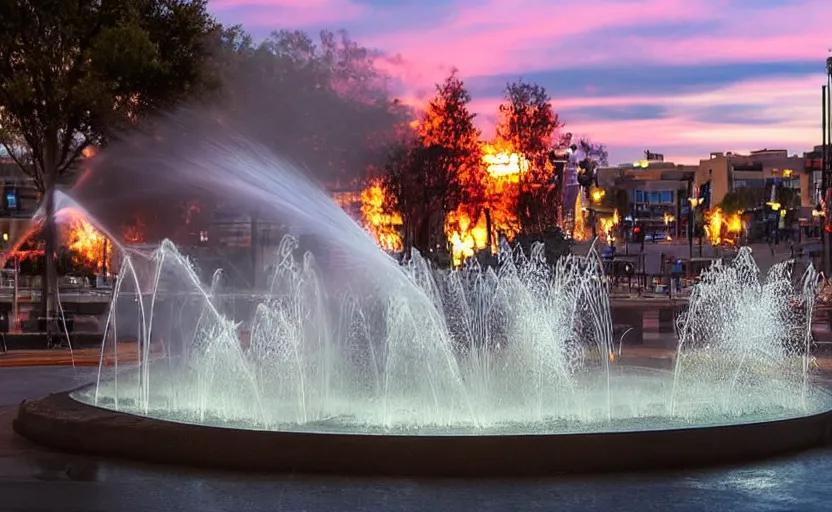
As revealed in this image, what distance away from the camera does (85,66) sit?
2412cm

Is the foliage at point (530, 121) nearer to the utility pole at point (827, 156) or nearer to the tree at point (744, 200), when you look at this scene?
the utility pole at point (827, 156)

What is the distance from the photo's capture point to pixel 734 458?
991cm

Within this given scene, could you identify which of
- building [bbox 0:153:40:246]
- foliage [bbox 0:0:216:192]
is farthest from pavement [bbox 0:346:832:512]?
building [bbox 0:153:40:246]

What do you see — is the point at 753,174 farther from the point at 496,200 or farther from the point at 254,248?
the point at 254,248

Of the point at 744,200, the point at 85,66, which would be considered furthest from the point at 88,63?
the point at 744,200

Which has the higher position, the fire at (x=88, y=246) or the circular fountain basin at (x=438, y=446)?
the fire at (x=88, y=246)

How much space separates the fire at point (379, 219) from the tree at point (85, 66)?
29521 mm

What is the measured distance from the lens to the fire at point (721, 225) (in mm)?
123688

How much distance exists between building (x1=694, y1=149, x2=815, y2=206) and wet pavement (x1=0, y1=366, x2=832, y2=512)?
140350mm

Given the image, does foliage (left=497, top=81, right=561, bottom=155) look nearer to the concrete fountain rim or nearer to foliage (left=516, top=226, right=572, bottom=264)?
foliage (left=516, top=226, right=572, bottom=264)

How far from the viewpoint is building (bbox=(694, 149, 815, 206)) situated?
149 metres

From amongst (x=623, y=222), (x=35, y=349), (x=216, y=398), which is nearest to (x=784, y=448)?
(x=216, y=398)

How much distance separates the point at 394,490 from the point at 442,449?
0.63m

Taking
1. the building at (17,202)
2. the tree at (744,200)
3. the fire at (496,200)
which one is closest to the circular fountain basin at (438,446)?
the fire at (496,200)
